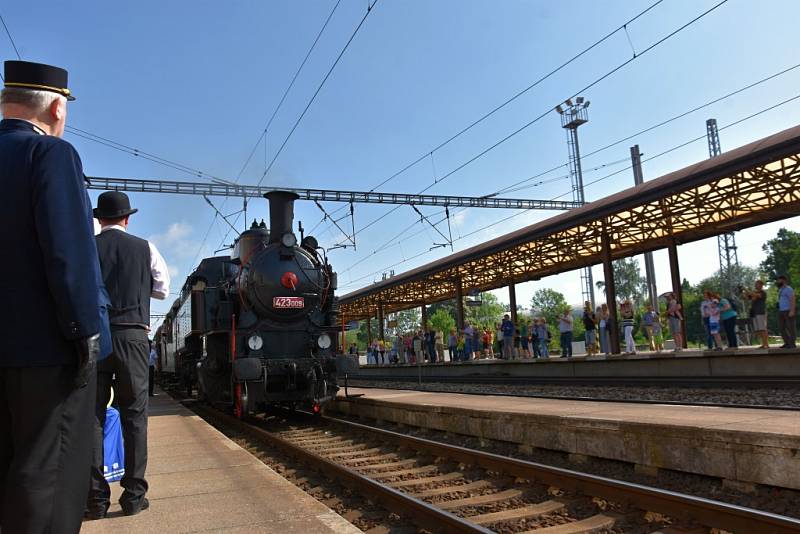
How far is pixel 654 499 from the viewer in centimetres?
455

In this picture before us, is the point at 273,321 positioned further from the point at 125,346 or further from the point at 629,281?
the point at 629,281

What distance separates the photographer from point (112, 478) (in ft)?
14.0

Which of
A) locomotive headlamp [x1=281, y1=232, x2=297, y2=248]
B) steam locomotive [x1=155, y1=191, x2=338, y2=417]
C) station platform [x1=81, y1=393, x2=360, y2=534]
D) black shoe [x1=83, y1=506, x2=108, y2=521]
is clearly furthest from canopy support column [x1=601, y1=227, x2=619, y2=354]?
black shoe [x1=83, y1=506, x2=108, y2=521]

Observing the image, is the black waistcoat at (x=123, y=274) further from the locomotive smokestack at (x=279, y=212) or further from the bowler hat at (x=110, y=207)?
the locomotive smokestack at (x=279, y=212)

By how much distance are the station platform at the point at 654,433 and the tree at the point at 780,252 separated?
81457 mm

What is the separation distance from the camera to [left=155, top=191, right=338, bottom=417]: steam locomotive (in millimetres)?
10570

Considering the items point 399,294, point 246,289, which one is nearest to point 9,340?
point 246,289

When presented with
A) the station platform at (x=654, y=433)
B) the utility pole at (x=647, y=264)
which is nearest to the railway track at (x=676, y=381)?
the station platform at (x=654, y=433)

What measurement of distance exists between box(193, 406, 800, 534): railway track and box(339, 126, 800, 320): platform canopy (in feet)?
29.4

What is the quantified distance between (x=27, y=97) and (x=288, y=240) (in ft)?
29.0

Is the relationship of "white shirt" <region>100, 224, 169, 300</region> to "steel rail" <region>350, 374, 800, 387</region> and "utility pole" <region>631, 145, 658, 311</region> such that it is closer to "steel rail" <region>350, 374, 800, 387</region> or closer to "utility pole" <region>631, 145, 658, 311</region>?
"steel rail" <region>350, 374, 800, 387</region>

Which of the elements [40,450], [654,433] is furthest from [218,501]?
[654,433]

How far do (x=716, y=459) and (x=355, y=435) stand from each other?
5.59 meters

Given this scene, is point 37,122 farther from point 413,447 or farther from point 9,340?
point 413,447
